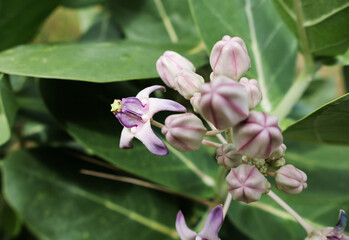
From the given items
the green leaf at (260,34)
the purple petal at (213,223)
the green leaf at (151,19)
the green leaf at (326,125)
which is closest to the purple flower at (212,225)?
the purple petal at (213,223)

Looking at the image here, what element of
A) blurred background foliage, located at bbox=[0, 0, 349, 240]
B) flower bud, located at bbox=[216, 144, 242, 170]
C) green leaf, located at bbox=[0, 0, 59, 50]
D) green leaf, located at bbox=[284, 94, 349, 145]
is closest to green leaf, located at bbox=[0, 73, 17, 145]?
blurred background foliage, located at bbox=[0, 0, 349, 240]

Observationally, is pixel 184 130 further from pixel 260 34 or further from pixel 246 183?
pixel 260 34

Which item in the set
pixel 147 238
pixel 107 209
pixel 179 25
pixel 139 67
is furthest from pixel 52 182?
pixel 179 25

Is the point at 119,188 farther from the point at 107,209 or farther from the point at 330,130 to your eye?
the point at 330,130

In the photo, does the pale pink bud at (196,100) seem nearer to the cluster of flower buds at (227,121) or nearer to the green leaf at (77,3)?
the cluster of flower buds at (227,121)

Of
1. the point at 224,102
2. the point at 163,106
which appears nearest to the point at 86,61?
the point at 163,106
